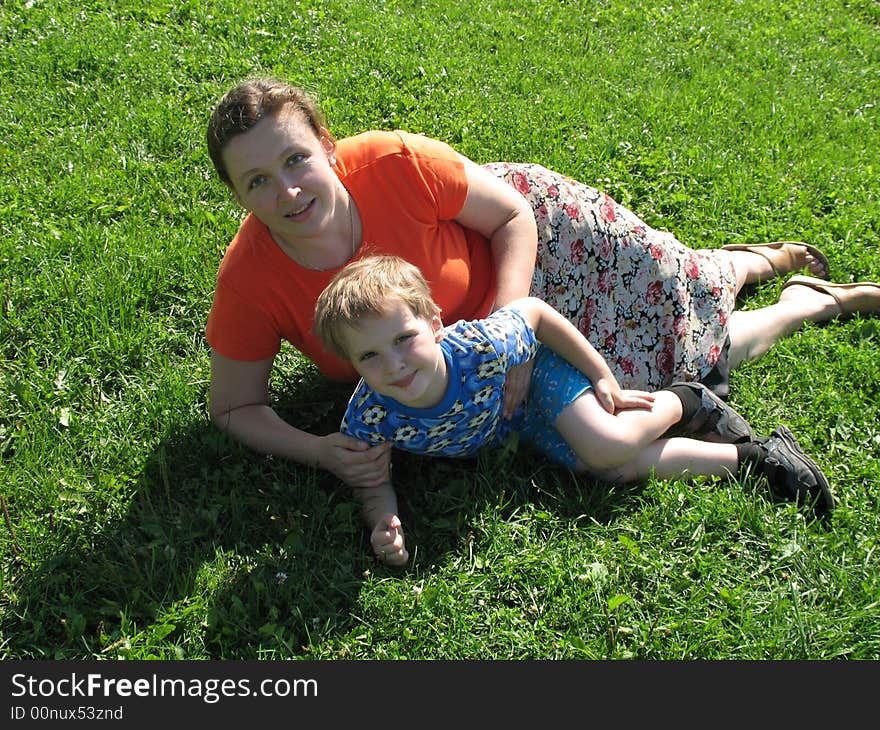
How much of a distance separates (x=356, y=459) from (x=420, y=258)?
79 cm

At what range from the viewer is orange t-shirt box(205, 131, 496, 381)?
3.35 meters

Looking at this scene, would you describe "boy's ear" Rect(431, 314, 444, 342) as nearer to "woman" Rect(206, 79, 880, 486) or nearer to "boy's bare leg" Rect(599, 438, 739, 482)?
"woman" Rect(206, 79, 880, 486)

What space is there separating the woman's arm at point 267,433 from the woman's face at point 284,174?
0.60m

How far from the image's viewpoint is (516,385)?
3.50 meters

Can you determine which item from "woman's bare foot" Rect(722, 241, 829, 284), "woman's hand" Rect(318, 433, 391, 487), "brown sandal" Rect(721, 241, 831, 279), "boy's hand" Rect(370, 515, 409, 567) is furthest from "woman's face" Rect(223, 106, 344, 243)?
"brown sandal" Rect(721, 241, 831, 279)

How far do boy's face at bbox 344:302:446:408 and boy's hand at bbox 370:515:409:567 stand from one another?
0.46 metres

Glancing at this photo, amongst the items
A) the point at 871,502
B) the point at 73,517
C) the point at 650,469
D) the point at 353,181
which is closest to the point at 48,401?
the point at 73,517

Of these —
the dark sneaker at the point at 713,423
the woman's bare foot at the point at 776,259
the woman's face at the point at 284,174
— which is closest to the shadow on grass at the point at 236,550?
the dark sneaker at the point at 713,423

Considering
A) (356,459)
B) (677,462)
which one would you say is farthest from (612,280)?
(356,459)

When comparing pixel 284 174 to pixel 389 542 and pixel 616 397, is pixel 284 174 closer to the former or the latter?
pixel 389 542

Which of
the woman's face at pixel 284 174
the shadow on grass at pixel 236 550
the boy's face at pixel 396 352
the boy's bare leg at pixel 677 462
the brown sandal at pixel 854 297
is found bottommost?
the shadow on grass at pixel 236 550

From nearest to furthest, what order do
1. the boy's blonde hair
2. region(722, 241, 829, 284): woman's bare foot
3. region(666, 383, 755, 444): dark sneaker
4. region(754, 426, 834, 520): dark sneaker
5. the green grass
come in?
the boy's blonde hair
the green grass
region(754, 426, 834, 520): dark sneaker
region(666, 383, 755, 444): dark sneaker
region(722, 241, 829, 284): woman's bare foot

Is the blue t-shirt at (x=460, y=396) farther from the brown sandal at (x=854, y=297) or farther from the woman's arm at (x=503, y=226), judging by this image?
the brown sandal at (x=854, y=297)

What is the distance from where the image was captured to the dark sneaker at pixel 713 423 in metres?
3.67
